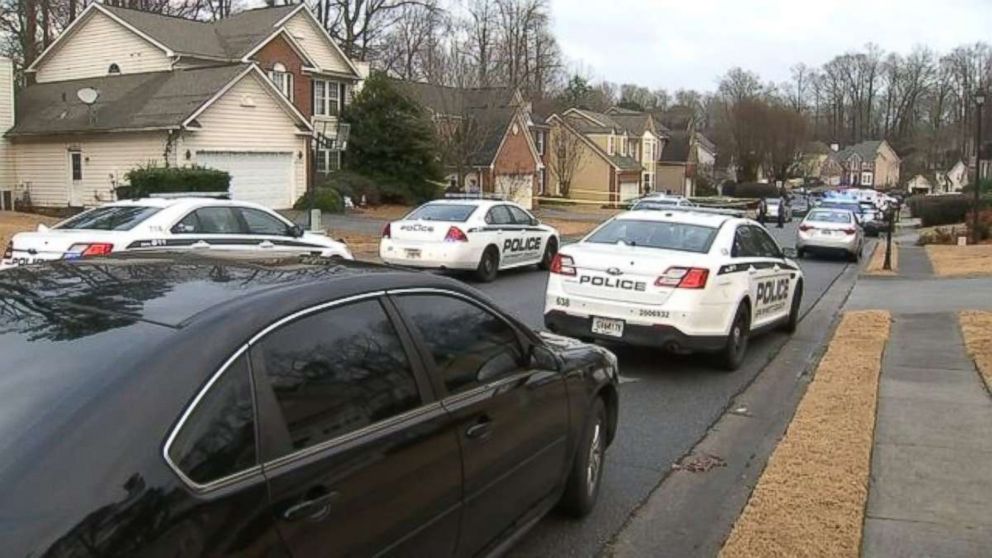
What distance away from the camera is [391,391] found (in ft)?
10.9

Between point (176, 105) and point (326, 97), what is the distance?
12483 mm

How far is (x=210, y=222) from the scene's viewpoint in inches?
498

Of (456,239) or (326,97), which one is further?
(326,97)

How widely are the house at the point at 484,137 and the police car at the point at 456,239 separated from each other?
26227 mm

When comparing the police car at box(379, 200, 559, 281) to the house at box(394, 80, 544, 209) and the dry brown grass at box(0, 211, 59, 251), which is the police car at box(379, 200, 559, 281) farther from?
the house at box(394, 80, 544, 209)

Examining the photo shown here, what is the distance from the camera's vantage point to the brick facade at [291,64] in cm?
3934

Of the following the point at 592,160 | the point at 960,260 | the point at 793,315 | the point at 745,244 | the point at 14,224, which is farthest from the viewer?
the point at 592,160

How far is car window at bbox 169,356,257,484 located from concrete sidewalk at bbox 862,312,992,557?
3.25 metres

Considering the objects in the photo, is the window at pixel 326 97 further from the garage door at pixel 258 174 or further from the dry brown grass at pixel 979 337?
the dry brown grass at pixel 979 337

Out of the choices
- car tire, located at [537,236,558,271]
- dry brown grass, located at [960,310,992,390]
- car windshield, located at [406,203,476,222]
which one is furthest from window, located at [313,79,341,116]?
dry brown grass, located at [960,310,992,390]

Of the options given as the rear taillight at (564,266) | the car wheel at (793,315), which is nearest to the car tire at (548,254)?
the car wheel at (793,315)

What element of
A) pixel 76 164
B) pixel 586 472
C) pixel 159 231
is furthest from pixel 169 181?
pixel 586 472

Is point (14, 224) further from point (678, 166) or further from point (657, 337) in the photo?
point (678, 166)

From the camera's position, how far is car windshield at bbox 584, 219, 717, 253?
9.56 m
